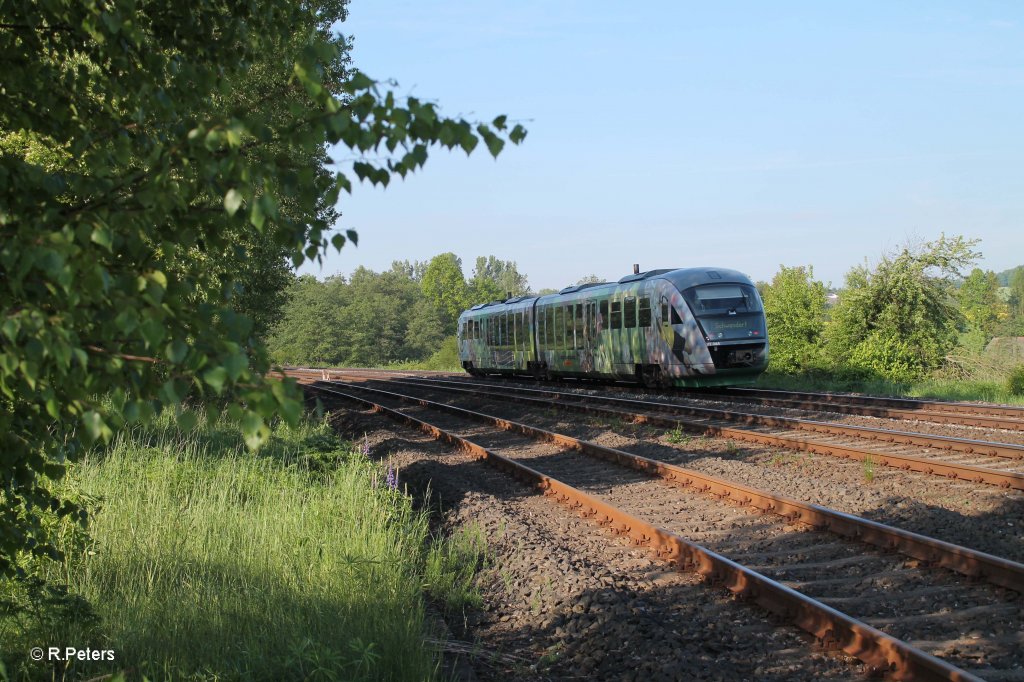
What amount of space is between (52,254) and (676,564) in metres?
5.97

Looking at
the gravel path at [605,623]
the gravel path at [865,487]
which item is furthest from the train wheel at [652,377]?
the gravel path at [605,623]

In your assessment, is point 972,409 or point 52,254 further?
point 972,409

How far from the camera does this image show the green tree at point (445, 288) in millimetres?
124250

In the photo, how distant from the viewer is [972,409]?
15656mm

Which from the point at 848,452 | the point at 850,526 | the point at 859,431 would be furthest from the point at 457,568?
the point at 859,431

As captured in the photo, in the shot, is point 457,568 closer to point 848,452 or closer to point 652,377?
point 848,452

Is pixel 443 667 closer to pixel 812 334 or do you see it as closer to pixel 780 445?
pixel 780 445

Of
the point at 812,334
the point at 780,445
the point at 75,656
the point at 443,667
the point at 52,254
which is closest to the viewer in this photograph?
the point at 52,254

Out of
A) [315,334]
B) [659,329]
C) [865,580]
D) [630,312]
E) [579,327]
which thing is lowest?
[865,580]

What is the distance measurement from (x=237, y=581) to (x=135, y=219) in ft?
12.9

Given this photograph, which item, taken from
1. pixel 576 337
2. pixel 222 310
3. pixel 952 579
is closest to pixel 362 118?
pixel 222 310

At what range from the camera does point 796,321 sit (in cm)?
2936

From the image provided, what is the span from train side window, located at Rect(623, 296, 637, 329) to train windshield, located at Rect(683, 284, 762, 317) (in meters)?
2.26

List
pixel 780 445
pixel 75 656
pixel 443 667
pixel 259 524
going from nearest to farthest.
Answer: pixel 75 656, pixel 443 667, pixel 259 524, pixel 780 445
